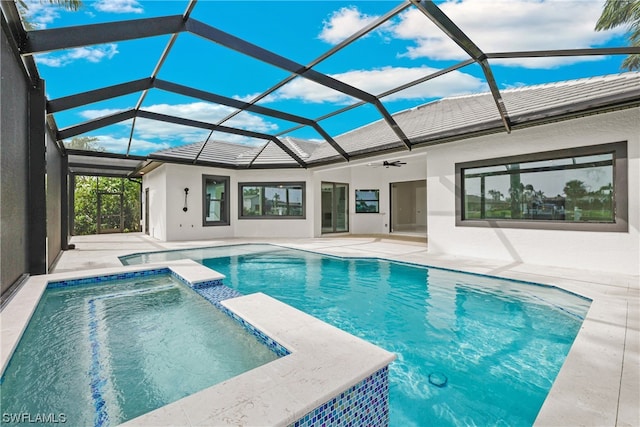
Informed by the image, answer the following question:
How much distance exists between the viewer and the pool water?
2.09 meters

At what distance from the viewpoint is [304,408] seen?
1509 millimetres

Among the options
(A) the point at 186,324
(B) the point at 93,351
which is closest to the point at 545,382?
(A) the point at 186,324

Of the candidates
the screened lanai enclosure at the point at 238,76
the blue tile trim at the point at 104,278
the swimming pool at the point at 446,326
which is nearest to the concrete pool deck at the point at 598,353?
the swimming pool at the point at 446,326

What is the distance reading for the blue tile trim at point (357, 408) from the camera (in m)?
1.60

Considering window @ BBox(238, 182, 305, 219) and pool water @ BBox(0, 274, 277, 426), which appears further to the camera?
window @ BBox(238, 182, 305, 219)

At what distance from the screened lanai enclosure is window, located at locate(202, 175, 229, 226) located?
3338 mm

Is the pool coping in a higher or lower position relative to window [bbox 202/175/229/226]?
lower

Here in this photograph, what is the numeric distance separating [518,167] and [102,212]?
1667 cm

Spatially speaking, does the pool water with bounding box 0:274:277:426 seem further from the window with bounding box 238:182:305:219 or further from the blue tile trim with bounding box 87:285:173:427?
the window with bounding box 238:182:305:219

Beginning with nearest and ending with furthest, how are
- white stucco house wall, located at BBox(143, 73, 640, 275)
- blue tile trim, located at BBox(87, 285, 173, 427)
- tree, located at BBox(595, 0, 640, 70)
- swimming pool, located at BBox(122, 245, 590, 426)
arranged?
blue tile trim, located at BBox(87, 285, 173, 427) < swimming pool, located at BBox(122, 245, 590, 426) < white stucco house wall, located at BBox(143, 73, 640, 275) < tree, located at BBox(595, 0, 640, 70)

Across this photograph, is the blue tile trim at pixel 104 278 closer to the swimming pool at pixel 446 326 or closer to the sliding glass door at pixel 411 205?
the swimming pool at pixel 446 326

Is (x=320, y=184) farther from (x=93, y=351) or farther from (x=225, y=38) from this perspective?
(x=93, y=351)

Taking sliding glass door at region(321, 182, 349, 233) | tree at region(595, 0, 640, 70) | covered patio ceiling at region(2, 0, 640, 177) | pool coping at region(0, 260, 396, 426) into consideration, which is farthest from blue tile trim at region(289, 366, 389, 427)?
tree at region(595, 0, 640, 70)

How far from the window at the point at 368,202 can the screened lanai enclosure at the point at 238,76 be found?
4994 mm
